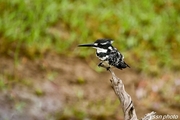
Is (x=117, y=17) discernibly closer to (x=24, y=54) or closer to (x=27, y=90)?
(x=24, y=54)

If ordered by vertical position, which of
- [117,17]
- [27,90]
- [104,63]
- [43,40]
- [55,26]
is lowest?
[104,63]

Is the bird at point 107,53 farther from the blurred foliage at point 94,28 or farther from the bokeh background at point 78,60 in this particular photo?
the blurred foliage at point 94,28

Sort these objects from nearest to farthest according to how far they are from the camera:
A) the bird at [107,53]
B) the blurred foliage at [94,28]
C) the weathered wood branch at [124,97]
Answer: the bird at [107,53] < the weathered wood branch at [124,97] < the blurred foliage at [94,28]

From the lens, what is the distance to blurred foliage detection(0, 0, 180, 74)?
579cm

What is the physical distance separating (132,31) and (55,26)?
4.05 ft

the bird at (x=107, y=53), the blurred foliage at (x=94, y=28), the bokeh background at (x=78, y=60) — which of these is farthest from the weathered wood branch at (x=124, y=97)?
the blurred foliage at (x=94, y=28)

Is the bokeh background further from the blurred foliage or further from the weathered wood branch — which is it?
the weathered wood branch

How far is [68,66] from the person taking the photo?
5.86 metres

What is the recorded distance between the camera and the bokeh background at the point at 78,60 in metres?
5.18

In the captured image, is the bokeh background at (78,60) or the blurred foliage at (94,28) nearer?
the bokeh background at (78,60)

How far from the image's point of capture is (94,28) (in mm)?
6633

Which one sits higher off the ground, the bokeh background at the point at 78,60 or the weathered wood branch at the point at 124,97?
the bokeh background at the point at 78,60

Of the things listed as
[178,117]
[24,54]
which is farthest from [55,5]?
[178,117]

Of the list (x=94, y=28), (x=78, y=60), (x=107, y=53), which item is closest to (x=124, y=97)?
(x=107, y=53)
